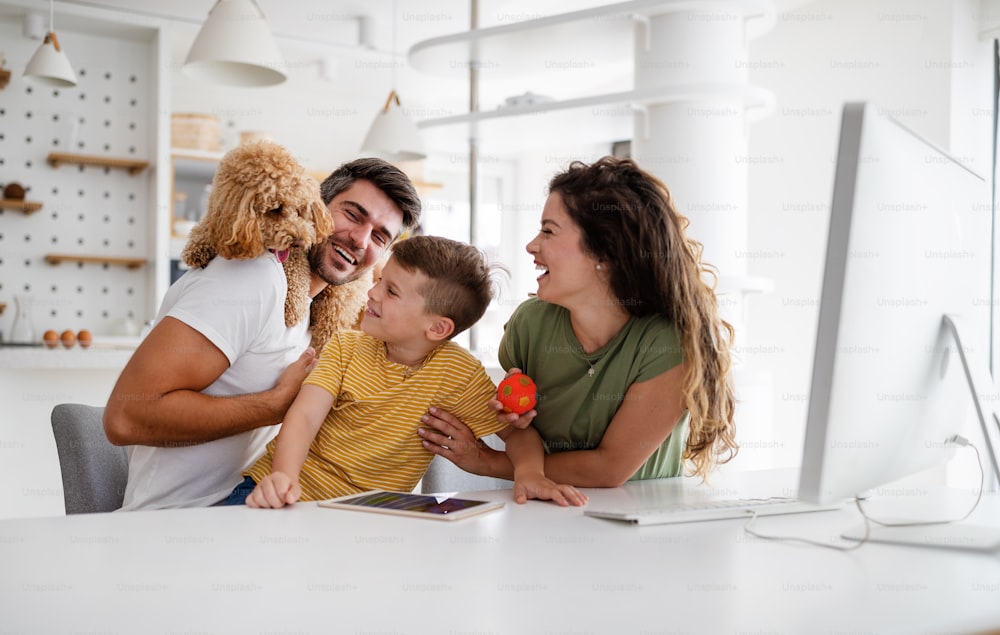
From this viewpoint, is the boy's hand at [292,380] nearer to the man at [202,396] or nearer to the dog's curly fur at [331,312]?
the man at [202,396]

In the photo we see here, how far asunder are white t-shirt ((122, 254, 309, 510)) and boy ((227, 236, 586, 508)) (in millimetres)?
73

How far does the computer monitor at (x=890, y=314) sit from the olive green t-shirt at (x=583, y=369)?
46cm

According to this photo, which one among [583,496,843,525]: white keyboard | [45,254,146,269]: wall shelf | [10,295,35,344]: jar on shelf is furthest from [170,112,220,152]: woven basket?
[583,496,843,525]: white keyboard

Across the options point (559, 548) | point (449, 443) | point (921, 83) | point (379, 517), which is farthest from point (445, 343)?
point (921, 83)

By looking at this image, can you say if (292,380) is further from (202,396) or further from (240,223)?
(240,223)

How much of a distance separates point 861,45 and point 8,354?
3.84 meters

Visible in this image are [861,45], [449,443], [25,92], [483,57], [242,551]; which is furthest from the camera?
[25,92]

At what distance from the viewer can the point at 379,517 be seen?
1146mm

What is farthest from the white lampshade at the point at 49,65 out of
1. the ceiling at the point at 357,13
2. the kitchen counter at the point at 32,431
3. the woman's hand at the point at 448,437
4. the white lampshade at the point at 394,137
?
the woman's hand at the point at 448,437

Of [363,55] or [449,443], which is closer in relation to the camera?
[449,443]

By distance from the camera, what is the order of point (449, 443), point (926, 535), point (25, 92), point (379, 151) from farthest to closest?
point (25, 92) < point (379, 151) < point (449, 443) < point (926, 535)

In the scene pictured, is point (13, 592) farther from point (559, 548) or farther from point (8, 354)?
point (8, 354)

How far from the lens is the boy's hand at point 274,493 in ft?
3.88

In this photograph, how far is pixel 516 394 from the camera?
1431mm
